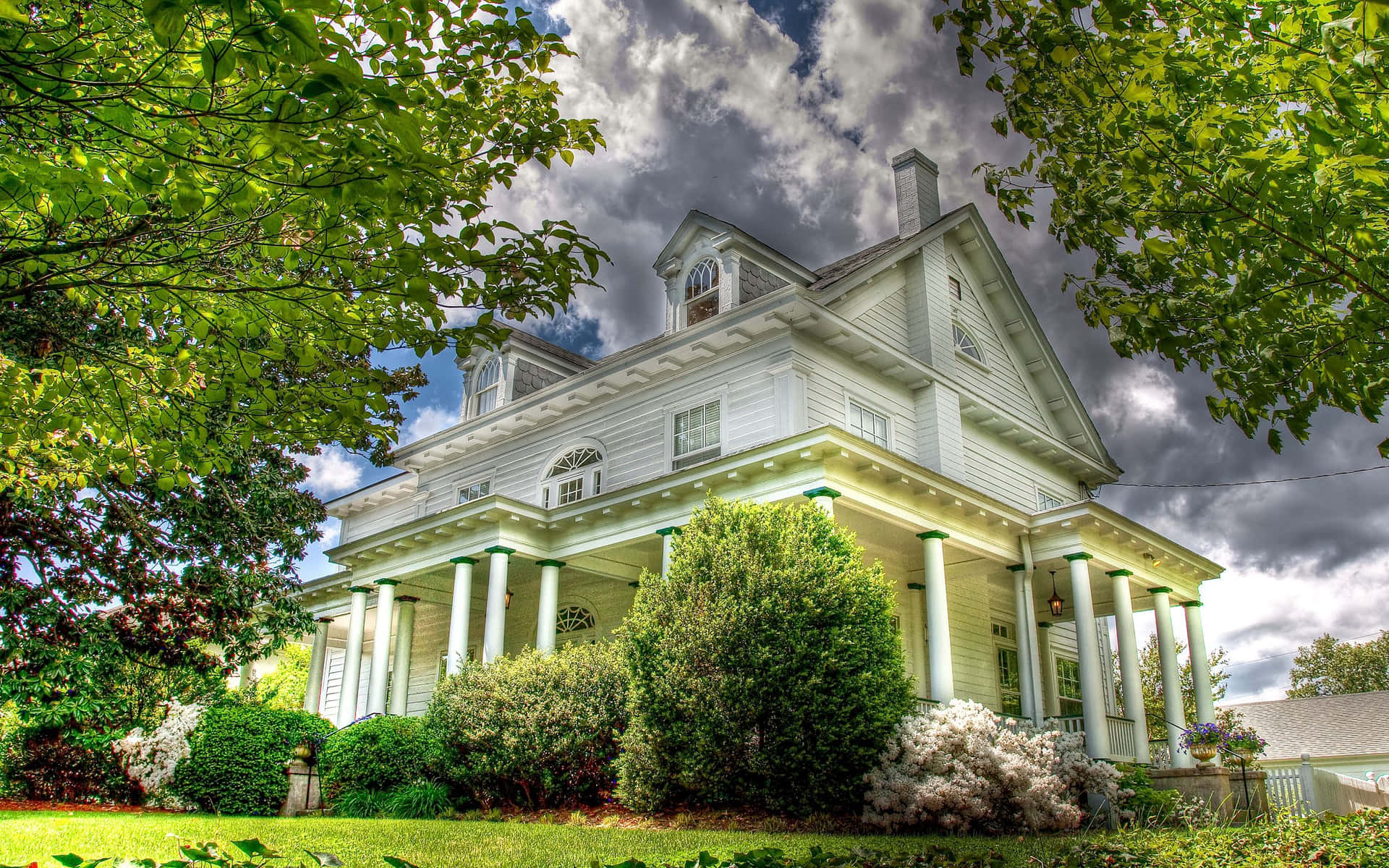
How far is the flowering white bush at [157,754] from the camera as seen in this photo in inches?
534

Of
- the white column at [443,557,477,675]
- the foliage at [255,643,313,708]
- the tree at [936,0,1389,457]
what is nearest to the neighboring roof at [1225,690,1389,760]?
the white column at [443,557,477,675]

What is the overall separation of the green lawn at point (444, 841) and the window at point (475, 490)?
10.3m

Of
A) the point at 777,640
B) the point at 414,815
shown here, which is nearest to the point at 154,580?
the point at 414,815

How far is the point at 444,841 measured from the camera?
908cm

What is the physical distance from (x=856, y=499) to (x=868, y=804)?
4545mm

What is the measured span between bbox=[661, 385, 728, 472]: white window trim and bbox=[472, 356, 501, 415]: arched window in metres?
6.14

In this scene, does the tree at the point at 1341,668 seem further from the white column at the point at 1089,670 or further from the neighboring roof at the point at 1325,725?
the white column at the point at 1089,670

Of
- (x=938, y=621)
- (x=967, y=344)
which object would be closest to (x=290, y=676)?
(x=967, y=344)

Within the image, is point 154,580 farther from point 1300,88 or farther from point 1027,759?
point 1300,88

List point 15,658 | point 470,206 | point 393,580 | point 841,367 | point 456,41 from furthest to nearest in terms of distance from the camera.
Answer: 1. point 393,580
2. point 841,367
3. point 15,658
4. point 456,41
5. point 470,206

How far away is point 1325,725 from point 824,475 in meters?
32.8

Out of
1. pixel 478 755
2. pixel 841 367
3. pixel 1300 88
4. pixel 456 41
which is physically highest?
pixel 841 367

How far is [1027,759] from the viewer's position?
35.9 ft

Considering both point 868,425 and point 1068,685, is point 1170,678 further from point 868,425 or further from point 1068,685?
point 868,425
